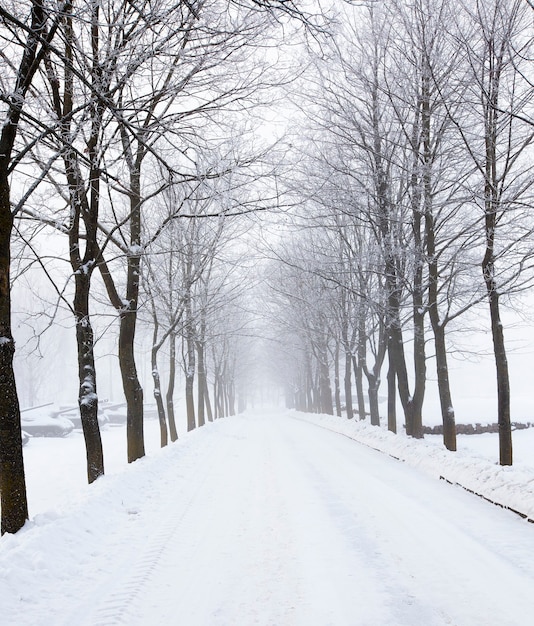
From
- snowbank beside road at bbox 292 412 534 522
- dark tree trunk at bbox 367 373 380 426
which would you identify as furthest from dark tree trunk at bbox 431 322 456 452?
dark tree trunk at bbox 367 373 380 426

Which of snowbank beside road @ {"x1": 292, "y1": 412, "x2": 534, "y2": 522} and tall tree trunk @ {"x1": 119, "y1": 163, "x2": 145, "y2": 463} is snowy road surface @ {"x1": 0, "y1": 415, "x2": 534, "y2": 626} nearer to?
snowbank beside road @ {"x1": 292, "y1": 412, "x2": 534, "y2": 522}

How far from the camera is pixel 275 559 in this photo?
463cm

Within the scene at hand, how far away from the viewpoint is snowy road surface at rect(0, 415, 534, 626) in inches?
141

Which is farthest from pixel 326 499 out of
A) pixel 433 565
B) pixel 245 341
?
pixel 245 341

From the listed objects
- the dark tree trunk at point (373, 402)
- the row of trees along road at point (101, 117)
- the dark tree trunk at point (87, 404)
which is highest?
the row of trees along road at point (101, 117)

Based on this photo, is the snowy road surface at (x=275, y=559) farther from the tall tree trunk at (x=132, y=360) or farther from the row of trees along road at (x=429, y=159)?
the row of trees along road at (x=429, y=159)

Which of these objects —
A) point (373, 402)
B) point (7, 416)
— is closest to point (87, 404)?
point (7, 416)

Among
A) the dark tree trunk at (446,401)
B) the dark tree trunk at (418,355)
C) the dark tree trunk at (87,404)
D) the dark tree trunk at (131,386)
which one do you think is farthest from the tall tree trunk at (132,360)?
the dark tree trunk at (418,355)

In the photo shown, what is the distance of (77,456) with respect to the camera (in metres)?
21.8

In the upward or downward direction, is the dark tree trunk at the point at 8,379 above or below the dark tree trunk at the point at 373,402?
above

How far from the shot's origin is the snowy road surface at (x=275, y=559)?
3594 mm

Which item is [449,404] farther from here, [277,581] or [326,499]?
[277,581]

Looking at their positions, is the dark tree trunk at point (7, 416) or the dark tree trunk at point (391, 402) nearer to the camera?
the dark tree trunk at point (7, 416)

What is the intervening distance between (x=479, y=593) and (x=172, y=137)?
765cm
